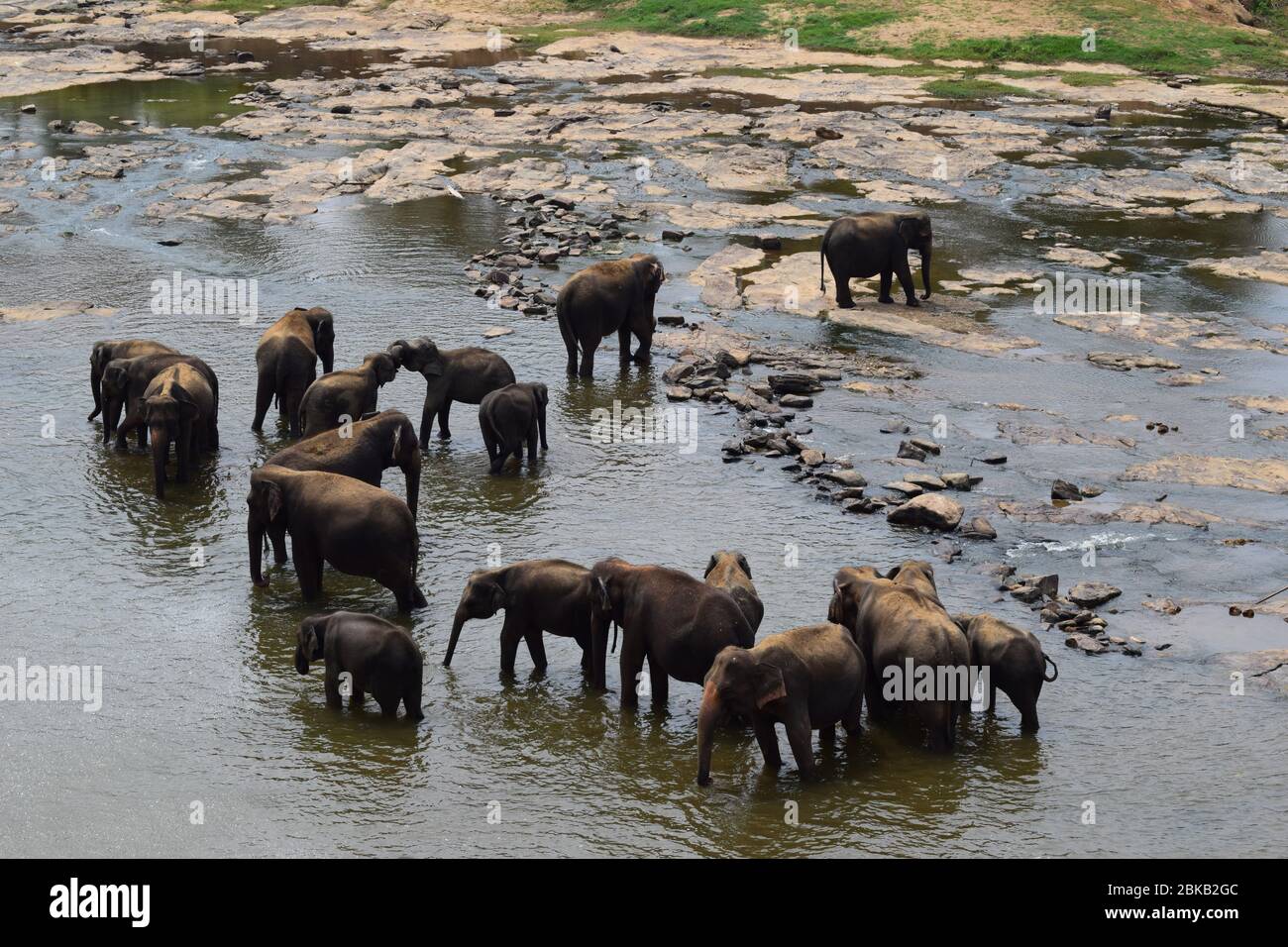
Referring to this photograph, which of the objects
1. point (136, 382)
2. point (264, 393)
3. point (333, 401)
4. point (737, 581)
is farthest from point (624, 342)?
point (737, 581)

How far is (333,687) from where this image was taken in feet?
36.2

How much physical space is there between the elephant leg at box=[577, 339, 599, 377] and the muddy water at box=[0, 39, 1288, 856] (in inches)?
10.8

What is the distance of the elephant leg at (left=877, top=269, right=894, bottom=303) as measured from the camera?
2205 centimetres

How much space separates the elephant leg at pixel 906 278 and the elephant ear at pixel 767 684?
41.9ft

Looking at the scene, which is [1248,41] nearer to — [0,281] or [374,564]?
[0,281]

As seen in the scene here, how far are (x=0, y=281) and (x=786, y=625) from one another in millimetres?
15722

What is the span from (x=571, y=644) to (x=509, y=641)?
0.95 metres

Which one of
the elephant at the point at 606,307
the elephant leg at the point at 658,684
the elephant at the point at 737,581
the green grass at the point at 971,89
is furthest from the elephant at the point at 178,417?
the green grass at the point at 971,89

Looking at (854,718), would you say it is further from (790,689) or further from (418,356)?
(418,356)

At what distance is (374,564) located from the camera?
12547 millimetres

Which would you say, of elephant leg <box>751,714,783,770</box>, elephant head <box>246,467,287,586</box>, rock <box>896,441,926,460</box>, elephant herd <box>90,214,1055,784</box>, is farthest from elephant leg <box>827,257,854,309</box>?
elephant leg <box>751,714,783,770</box>

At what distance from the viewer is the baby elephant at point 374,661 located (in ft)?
35.2

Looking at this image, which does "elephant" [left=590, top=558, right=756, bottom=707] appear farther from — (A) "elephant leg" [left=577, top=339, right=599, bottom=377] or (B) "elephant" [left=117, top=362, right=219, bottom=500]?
(A) "elephant leg" [left=577, top=339, right=599, bottom=377]
